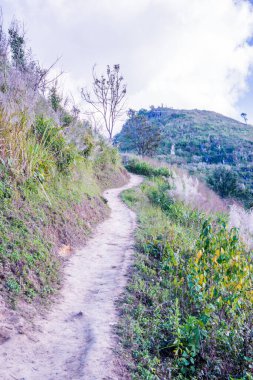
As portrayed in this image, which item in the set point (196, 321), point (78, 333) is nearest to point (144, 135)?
point (78, 333)

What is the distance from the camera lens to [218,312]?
3.54 meters

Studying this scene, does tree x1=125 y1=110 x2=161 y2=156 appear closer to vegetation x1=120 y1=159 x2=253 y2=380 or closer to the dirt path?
the dirt path

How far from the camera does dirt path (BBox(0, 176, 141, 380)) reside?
2686 mm

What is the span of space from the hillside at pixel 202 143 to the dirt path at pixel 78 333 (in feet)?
85.8

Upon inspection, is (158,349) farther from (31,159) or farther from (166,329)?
(31,159)

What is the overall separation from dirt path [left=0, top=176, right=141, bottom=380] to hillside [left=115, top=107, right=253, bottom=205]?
26.2m

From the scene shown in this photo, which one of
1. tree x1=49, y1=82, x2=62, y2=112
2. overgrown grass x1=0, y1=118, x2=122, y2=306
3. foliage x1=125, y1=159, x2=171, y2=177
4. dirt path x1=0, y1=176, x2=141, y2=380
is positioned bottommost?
dirt path x1=0, y1=176, x2=141, y2=380

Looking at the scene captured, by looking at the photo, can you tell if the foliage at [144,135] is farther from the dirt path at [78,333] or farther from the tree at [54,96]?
the dirt path at [78,333]

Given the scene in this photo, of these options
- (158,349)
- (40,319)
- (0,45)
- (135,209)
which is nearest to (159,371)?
(158,349)

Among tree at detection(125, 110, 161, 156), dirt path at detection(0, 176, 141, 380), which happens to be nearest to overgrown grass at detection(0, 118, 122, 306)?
dirt path at detection(0, 176, 141, 380)

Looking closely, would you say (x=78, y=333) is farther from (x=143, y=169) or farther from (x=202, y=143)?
(x=202, y=143)

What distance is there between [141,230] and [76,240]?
6.39ft

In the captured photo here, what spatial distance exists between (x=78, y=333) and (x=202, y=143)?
152ft

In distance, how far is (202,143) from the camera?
47156mm
